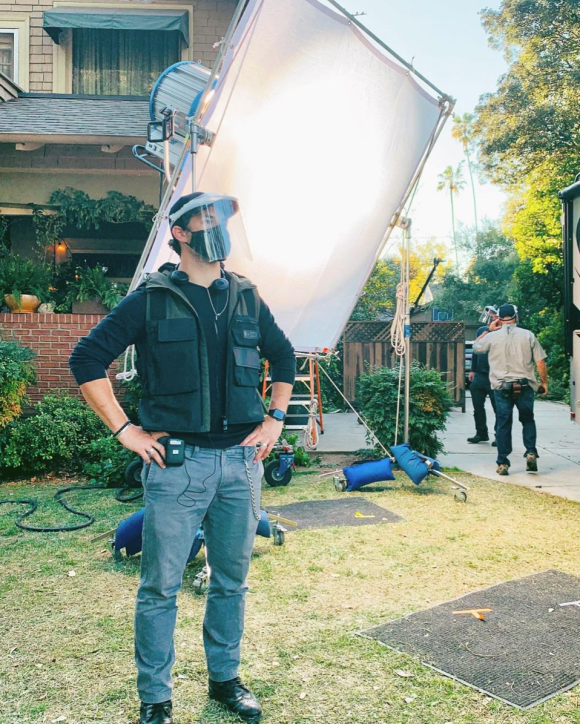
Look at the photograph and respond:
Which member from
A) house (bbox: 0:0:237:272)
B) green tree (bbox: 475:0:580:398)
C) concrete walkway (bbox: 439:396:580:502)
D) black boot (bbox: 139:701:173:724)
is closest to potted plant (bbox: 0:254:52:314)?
house (bbox: 0:0:237:272)

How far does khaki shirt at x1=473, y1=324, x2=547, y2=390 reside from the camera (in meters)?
7.52

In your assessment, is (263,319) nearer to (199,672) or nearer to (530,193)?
(199,672)

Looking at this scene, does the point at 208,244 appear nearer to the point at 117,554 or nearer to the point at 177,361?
the point at 177,361

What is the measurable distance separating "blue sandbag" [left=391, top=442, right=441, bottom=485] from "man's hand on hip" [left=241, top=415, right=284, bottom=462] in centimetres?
395

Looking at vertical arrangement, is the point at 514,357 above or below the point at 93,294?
below

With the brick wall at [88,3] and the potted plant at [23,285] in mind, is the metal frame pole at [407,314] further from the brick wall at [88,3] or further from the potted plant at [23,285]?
the brick wall at [88,3]

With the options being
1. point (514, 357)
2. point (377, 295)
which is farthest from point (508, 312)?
point (377, 295)

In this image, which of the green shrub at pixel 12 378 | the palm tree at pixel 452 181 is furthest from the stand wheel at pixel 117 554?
the palm tree at pixel 452 181

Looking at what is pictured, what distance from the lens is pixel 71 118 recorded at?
385 inches

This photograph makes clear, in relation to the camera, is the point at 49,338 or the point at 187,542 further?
the point at 49,338

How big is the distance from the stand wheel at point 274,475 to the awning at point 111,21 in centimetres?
772

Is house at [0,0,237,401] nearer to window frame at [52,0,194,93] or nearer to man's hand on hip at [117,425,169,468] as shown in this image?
window frame at [52,0,194,93]

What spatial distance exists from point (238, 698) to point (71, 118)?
910cm

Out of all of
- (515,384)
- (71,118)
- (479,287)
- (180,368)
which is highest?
(479,287)
